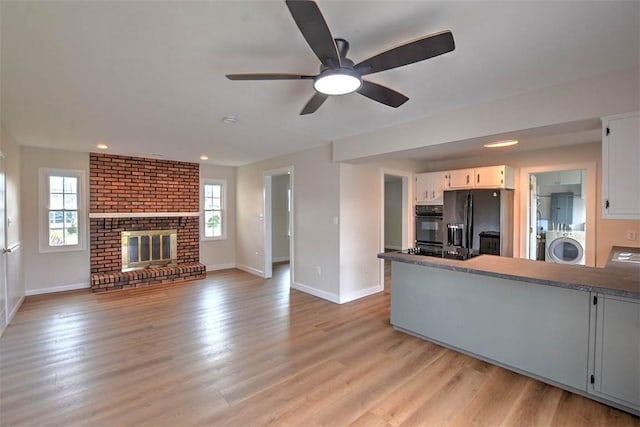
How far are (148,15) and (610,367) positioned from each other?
12.1 ft

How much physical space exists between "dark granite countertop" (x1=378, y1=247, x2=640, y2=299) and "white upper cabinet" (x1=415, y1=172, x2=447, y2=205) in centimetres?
236

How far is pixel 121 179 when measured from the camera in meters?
5.51

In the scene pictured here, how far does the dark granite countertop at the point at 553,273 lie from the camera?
211 centimetres

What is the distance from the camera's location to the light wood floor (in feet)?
6.68

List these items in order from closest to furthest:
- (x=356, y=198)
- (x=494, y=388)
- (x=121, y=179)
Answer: (x=494, y=388), (x=356, y=198), (x=121, y=179)

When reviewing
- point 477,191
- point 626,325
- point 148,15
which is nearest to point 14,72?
point 148,15

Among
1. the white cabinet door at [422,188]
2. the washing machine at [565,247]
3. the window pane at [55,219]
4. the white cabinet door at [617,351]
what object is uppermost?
the white cabinet door at [422,188]

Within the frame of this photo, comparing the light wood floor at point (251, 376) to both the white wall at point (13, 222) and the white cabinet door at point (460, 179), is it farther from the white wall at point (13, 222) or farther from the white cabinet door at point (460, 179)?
the white cabinet door at point (460, 179)

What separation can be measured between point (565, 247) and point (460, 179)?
1925mm

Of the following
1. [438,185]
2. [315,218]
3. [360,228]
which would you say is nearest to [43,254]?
[315,218]

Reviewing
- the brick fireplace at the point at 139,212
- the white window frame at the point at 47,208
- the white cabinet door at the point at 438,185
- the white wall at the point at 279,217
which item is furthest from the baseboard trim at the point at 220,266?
the white cabinet door at the point at 438,185

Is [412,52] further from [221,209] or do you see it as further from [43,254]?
[43,254]

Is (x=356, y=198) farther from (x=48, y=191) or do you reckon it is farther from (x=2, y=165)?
(x=48, y=191)

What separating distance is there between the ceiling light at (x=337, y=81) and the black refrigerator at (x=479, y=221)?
360cm
